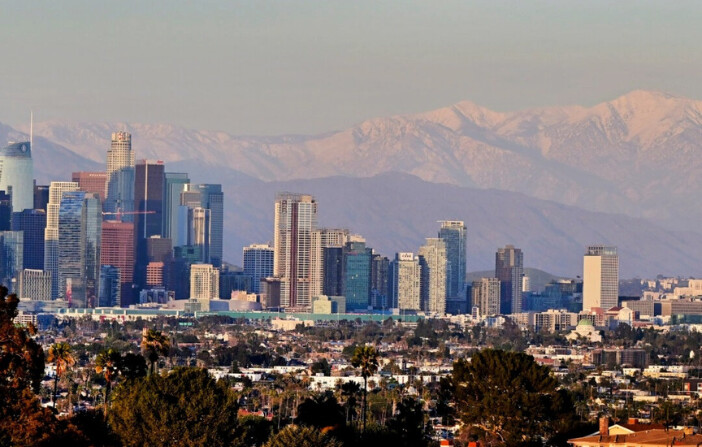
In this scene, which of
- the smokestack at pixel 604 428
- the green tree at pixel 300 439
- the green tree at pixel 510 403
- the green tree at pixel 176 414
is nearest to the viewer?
the green tree at pixel 300 439

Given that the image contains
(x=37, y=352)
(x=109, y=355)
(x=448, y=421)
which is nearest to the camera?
(x=37, y=352)

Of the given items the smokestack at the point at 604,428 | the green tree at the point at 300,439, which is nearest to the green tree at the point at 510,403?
the smokestack at the point at 604,428

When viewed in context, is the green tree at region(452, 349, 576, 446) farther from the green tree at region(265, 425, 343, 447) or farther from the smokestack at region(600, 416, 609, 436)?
the green tree at region(265, 425, 343, 447)

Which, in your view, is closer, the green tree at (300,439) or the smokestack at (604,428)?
the green tree at (300,439)

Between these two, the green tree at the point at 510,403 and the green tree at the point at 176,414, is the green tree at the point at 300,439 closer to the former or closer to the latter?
the green tree at the point at 176,414

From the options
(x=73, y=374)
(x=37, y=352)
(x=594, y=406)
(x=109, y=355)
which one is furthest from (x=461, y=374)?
(x=73, y=374)

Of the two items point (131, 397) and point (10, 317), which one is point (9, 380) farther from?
point (131, 397)
